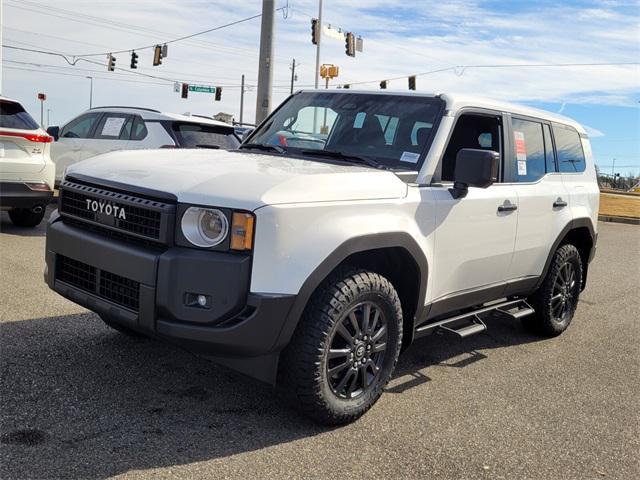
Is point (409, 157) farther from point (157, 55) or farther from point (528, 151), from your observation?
point (157, 55)

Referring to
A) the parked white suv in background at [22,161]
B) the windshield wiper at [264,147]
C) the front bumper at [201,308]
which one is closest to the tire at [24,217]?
the parked white suv in background at [22,161]

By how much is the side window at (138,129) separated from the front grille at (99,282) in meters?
6.12

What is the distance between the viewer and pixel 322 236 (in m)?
3.27

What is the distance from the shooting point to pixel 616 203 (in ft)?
81.5

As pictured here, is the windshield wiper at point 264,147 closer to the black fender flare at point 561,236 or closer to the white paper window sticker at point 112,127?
the black fender flare at point 561,236

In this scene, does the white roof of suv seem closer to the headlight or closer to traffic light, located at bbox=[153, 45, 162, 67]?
the headlight

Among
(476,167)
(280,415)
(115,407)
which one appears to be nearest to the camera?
(115,407)

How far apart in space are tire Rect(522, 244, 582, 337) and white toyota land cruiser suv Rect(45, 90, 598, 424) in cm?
30

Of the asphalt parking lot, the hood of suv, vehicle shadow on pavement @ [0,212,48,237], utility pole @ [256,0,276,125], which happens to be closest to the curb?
utility pole @ [256,0,276,125]

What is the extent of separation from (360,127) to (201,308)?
196 centimetres

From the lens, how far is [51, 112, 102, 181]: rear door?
1073cm

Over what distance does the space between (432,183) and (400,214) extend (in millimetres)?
449

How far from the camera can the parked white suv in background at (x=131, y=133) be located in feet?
30.7

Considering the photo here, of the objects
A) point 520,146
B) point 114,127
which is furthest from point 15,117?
point 520,146
